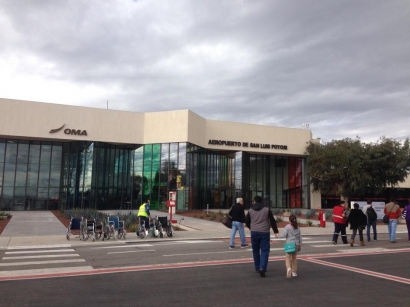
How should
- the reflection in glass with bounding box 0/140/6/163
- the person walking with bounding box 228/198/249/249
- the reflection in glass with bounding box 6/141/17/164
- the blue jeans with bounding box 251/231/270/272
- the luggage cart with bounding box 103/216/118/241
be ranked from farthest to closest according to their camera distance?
the reflection in glass with bounding box 6/141/17/164
the reflection in glass with bounding box 0/140/6/163
the luggage cart with bounding box 103/216/118/241
the person walking with bounding box 228/198/249/249
the blue jeans with bounding box 251/231/270/272

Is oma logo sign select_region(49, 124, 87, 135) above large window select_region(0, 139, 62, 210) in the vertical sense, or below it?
above

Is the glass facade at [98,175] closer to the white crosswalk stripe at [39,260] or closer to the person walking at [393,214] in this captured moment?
the white crosswalk stripe at [39,260]

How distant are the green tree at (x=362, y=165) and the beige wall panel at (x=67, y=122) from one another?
69.4 ft

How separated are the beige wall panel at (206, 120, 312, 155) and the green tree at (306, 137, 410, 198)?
15.6 ft

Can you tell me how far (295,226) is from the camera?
8.63 m

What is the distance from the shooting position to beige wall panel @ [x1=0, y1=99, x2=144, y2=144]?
35844 mm

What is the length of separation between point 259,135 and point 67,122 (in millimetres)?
21701

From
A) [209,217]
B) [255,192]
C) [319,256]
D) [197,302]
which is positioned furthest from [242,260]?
[255,192]

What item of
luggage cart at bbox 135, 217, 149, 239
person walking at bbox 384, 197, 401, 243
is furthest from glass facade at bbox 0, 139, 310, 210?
person walking at bbox 384, 197, 401, 243

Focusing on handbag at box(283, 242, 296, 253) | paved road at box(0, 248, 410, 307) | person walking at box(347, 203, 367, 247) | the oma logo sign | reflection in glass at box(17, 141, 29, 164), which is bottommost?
paved road at box(0, 248, 410, 307)

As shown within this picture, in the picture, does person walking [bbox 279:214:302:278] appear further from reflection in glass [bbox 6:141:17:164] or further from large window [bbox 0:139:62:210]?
reflection in glass [bbox 6:141:17:164]

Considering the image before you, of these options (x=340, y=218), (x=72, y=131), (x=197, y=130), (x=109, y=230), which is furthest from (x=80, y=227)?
(x=197, y=130)

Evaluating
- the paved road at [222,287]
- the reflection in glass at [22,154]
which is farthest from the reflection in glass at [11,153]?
the paved road at [222,287]

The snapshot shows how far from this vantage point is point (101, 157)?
4003 centimetres
